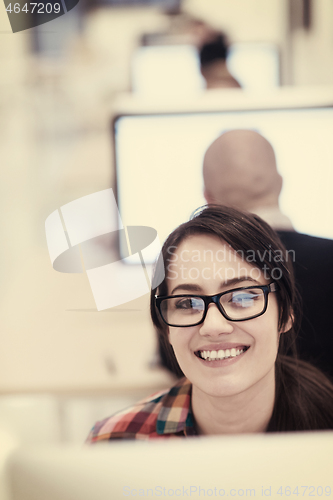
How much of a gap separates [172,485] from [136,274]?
47cm

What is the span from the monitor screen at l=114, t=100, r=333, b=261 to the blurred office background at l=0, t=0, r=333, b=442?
0.18ft

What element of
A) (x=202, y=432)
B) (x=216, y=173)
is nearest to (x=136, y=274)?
(x=216, y=173)

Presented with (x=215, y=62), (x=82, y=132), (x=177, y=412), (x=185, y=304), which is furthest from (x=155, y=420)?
(x=215, y=62)

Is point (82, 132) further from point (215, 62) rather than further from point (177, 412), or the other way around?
point (177, 412)

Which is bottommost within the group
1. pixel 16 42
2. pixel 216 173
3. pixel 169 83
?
pixel 216 173

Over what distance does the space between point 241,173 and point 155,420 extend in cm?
61

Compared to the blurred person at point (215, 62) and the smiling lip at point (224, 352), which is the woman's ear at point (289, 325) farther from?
the blurred person at point (215, 62)

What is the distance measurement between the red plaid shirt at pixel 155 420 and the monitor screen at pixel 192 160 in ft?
1.10

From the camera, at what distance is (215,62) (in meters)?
0.95

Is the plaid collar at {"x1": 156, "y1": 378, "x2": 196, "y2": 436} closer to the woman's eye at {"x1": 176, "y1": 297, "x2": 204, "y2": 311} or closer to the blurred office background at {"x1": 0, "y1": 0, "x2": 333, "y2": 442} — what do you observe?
the blurred office background at {"x1": 0, "y1": 0, "x2": 333, "y2": 442}

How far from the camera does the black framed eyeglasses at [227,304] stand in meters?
0.89

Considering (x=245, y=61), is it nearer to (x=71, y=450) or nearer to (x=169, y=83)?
(x=169, y=83)

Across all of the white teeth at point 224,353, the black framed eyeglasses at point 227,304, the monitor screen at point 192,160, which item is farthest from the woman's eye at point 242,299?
the monitor screen at point 192,160

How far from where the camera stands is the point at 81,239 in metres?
0.95
